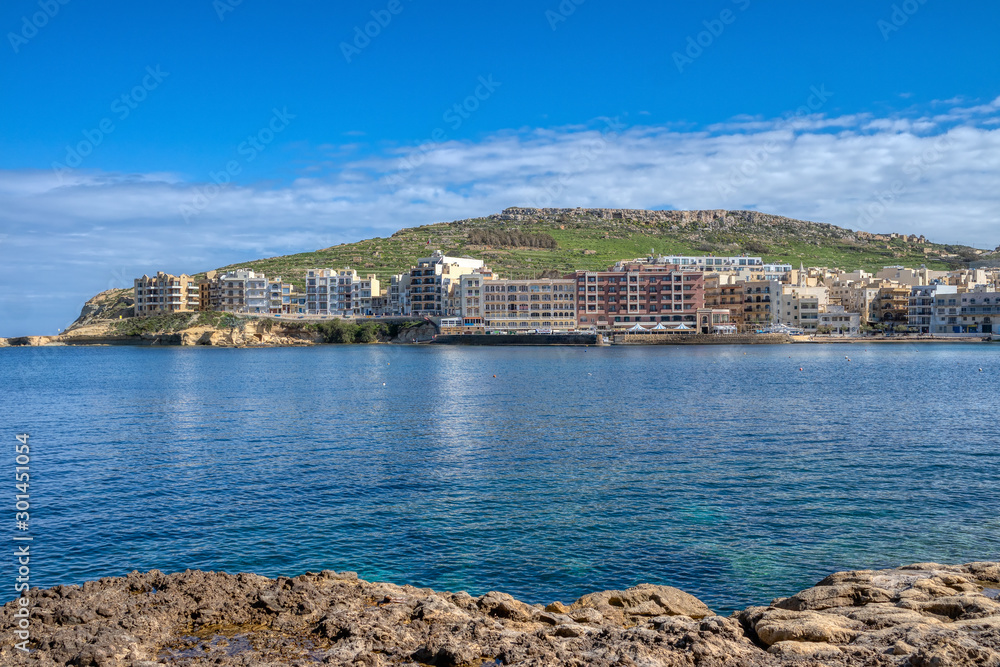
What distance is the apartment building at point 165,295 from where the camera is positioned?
171 metres

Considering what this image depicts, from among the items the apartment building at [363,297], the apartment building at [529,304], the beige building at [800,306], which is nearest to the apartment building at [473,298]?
the apartment building at [529,304]

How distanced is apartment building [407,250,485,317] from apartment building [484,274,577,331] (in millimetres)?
9276

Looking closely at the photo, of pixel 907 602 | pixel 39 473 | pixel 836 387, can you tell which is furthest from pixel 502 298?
pixel 907 602

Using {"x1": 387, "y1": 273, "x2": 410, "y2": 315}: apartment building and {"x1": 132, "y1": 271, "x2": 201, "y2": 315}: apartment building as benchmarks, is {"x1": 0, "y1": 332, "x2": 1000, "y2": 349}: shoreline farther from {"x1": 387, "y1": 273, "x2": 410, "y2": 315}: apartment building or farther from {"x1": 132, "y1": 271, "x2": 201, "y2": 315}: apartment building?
{"x1": 132, "y1": 271, "x2": 201, "y2": 315}: apartment building

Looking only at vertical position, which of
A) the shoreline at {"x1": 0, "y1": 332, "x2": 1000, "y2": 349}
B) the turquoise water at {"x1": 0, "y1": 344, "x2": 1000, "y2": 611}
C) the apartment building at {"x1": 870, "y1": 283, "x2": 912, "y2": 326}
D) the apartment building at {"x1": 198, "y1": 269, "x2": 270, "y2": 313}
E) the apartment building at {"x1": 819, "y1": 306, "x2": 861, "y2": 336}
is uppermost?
the apartment building at {"x1": 198, "y1": 269, "x2": 270, "y2": 313}

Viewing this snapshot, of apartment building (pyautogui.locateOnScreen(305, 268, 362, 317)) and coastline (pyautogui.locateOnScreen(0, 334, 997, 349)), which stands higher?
apartment building (pyautogui.locateOnScreen(305, 268, 362, 317))

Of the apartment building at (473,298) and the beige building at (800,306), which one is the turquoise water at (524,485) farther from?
the beige building at (800,306)

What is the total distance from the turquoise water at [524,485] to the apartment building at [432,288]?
97869 millimetres

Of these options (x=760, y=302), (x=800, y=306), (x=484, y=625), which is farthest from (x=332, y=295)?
(x=484, y=625)

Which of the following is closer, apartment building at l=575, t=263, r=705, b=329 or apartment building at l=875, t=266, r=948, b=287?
apartment building at l=575, t=263, r=705, b=329

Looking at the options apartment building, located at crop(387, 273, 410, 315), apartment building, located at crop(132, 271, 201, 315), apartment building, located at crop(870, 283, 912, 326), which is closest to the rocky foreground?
apartment building, located at crop(387, 273, 410, 315)

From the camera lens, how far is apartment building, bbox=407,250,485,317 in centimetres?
15612

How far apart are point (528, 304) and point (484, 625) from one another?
13486 centimetres

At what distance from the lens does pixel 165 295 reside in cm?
17275
